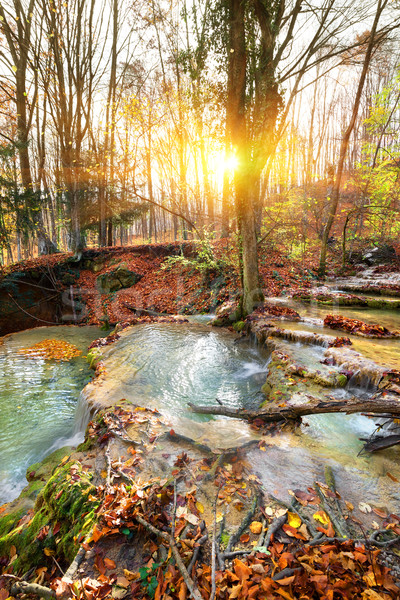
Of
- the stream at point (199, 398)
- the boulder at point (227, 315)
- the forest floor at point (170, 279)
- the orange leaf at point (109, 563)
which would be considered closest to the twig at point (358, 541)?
the stream at point (199, 398)

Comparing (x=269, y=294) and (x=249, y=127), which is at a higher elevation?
(x=249, y=127)

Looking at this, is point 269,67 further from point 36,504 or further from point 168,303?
point 36,504

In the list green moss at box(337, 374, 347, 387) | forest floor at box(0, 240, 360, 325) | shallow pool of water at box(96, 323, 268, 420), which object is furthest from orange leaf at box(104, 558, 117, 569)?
forest floor at box(0, 240, 360, 325)

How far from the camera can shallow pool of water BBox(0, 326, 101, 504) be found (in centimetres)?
397

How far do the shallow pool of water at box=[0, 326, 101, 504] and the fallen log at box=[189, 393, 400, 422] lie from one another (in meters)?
2.75

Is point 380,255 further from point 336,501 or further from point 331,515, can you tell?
point 331,515

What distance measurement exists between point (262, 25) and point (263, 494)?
400 inches

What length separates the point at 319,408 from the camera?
9.53 feet

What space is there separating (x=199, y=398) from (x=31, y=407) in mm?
3697

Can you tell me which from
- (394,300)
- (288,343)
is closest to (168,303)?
(288,343)

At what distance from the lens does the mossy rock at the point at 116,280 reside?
13711 millimetres

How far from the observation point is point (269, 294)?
413 inches

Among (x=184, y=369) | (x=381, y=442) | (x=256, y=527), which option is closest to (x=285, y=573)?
(x=256, y=527)

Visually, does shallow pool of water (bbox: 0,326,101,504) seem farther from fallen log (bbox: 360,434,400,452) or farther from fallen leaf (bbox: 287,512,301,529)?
fallen log (bbox: 360,434,400,452)
